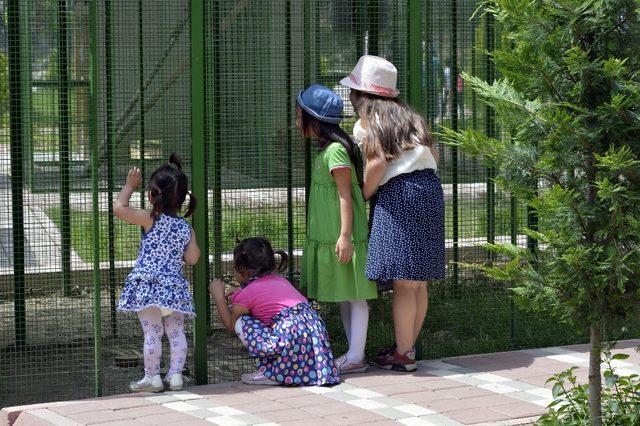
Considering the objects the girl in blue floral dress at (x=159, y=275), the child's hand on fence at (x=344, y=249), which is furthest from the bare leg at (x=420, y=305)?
the girl in blue floral dress at (x=159, y=275)

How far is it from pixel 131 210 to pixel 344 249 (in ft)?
4.04

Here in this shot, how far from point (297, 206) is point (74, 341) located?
1551mm

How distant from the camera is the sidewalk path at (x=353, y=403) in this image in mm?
5805

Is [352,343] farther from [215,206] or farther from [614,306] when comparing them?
[614,306]

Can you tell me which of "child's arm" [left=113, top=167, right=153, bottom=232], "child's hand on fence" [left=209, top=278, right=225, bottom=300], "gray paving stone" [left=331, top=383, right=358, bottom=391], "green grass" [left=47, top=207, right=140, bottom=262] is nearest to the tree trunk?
"gray paving stone" [left=331, top=383, right=358, bottom=391]

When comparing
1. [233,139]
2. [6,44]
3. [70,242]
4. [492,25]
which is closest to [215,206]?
[233,139]

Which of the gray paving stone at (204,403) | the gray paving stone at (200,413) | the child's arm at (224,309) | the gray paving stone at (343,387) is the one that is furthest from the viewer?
the child's arm at (224,309)

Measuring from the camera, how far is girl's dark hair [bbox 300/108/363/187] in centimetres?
675

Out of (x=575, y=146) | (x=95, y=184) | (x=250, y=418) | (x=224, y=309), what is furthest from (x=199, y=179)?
(x=575, y=146)

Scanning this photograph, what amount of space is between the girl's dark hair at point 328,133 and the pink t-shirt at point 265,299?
86 centimetres

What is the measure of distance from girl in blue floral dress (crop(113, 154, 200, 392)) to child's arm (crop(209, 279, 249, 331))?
228 millimetres

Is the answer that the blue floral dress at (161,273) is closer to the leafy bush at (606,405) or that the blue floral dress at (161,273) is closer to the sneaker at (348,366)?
the sneaker at (348,366)

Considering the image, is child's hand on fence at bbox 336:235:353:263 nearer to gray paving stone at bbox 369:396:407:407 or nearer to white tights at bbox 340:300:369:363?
white tights at bbox 340:300:369:363

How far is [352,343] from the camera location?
6844 mm
